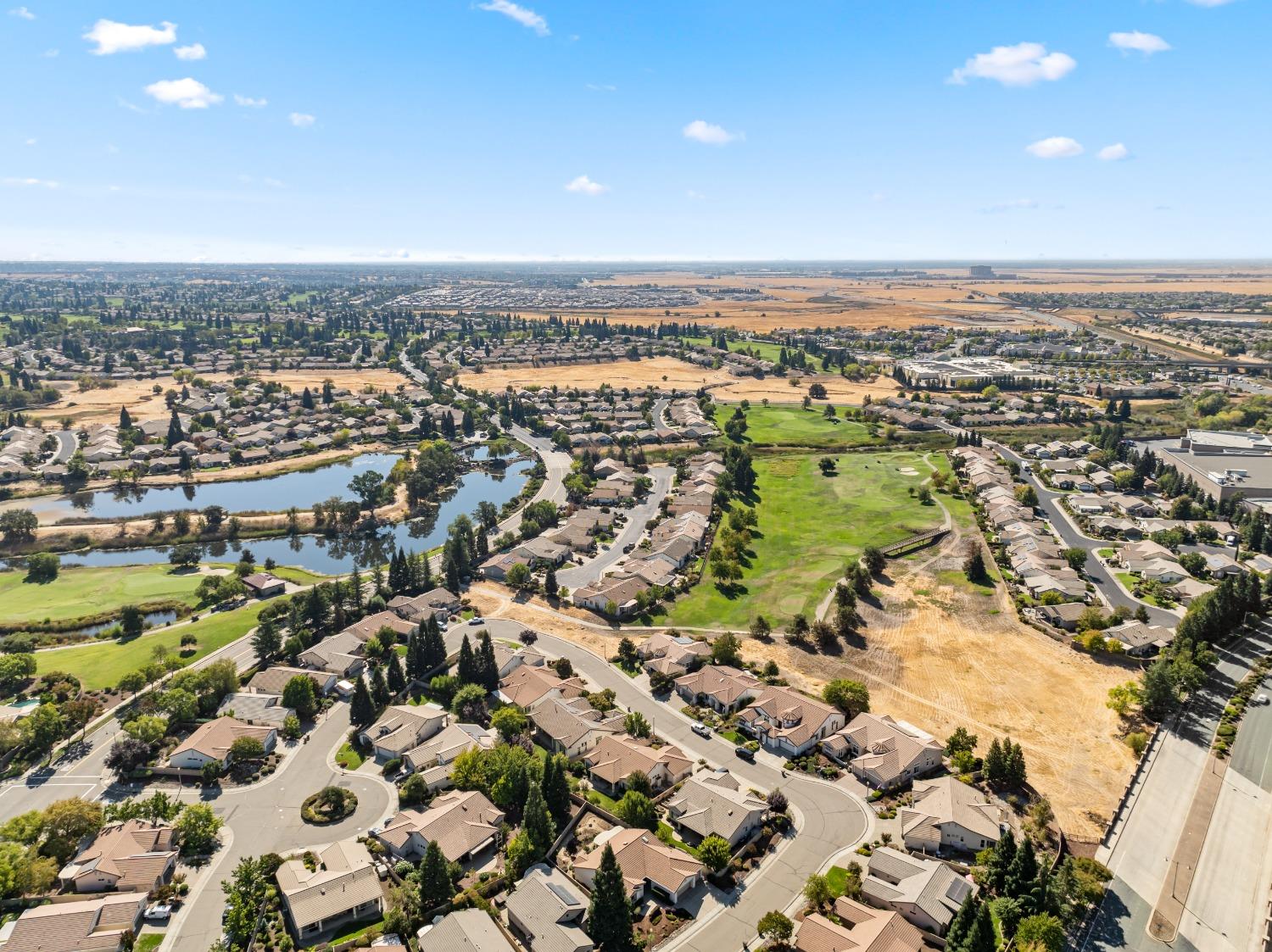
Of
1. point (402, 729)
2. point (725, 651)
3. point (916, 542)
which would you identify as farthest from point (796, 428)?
point (402, 729)

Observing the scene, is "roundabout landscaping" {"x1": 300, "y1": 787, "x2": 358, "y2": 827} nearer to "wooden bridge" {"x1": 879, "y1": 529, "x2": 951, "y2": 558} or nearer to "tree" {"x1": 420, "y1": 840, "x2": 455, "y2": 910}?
"tree" {"x1": 420, "y1": 840, "x2": 455, "y2": 910}

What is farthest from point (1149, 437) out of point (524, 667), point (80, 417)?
point (80, 417)

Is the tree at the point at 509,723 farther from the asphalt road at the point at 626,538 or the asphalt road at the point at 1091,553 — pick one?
the asphalt road at the point at 1091,553

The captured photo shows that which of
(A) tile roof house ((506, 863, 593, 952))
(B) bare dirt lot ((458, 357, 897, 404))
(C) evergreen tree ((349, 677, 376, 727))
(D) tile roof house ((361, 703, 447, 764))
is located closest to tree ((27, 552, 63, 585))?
(C) evergreen tree ((349, 677, 376, 727))

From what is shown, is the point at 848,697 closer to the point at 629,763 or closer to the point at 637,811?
the point at 629,763

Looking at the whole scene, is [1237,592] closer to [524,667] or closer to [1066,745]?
[1066,745]

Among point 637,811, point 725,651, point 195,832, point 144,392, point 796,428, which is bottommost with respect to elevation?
point 195,832
